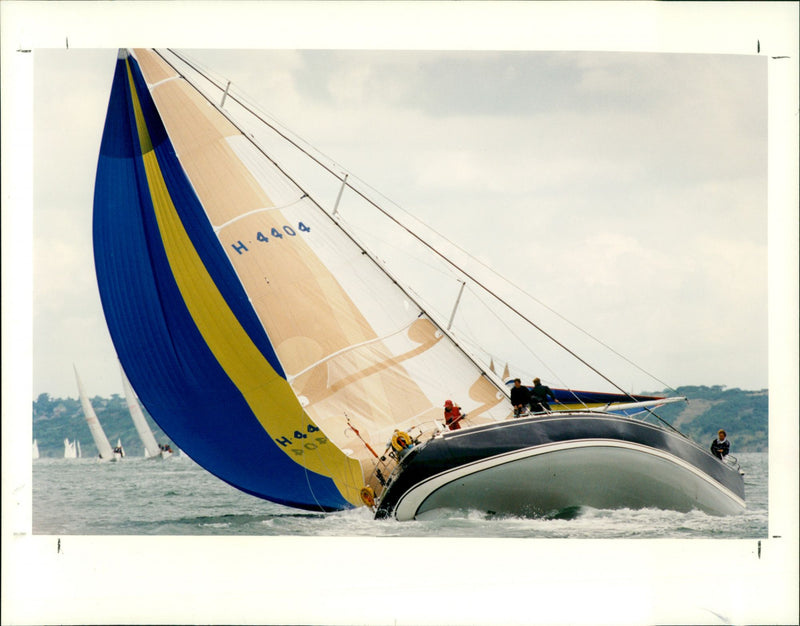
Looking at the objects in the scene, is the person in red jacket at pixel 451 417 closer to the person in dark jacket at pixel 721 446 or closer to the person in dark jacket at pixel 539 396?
the person in dark jacket at pixel 539 396

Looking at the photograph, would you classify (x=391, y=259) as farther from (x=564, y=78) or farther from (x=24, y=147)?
(x=24, y=147)

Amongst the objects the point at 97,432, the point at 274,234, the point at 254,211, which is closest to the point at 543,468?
the point at 274,234

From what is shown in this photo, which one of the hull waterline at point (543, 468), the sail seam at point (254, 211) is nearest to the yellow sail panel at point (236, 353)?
the sail seam at point (254, 211)

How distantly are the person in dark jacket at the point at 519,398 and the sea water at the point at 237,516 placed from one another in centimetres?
74

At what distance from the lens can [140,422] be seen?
835 cm

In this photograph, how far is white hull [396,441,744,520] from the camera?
6734 millimetres

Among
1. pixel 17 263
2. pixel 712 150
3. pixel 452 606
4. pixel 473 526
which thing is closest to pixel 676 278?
pixel 712 150

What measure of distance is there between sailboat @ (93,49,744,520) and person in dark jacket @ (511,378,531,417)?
15cm

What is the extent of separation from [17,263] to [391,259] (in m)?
2.64

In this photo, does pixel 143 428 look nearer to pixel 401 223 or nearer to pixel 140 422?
pixel 140 422

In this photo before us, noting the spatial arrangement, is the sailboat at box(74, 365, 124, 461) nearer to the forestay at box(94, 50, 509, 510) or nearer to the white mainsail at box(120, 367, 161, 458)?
the white mainsail at box(120, 367, 161, 458)

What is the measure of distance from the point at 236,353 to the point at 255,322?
27cm

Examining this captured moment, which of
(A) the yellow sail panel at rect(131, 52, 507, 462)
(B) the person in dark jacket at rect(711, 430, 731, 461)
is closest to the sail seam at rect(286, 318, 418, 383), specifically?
(A) the yellow sail panel at rect(131, 52, 507, 462)

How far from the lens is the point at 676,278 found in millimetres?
7312
